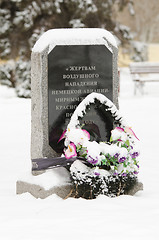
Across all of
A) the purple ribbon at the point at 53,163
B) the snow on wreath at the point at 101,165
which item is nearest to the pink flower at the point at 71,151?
the snow on wreath at the point at 101,165

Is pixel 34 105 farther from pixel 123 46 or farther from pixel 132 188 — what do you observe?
pixel 123 46

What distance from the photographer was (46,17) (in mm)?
18234

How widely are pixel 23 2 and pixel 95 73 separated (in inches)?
484

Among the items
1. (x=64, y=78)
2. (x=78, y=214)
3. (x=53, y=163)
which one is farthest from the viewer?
(x=64, y=78)

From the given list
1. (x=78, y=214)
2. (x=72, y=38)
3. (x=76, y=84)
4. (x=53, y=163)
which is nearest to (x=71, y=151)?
(x=53, y=163)

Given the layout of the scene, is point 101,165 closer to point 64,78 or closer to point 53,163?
point 53,163

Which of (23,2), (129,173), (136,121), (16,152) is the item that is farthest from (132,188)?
(23,2)

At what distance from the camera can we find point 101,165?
4.98 m

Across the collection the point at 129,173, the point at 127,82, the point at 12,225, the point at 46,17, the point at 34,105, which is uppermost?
the point at 46,17

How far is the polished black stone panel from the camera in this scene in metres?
5.49

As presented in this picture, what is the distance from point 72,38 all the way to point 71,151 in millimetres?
1350

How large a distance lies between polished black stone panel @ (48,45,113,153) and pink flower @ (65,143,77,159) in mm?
636

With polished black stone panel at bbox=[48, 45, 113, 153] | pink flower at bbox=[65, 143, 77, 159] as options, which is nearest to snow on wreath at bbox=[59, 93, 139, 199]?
pink flower at bbox=[65, 143, 77, 159]

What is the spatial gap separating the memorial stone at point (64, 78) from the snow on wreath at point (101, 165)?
49 cm
